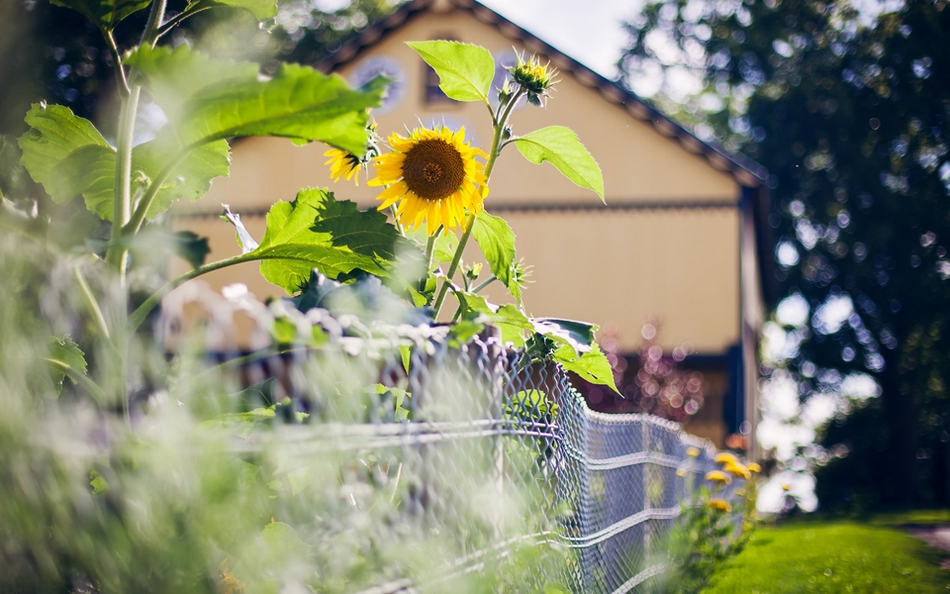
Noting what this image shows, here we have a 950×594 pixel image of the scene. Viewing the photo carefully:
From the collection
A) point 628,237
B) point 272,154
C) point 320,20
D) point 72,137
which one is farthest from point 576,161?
point 320,20

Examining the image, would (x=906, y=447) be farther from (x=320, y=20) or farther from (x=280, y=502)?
(x=280, y=502)

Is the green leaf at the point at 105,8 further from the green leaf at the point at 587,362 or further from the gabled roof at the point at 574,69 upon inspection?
the gabled roof at the point at 574,69

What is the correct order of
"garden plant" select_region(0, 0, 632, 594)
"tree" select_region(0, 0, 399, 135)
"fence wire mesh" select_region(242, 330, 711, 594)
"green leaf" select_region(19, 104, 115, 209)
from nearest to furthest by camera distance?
1. "garden plant" select_region(0, 0, 632, 594)
2. "fence wire mesh" select_region(242, 330, 711, 594)
3. "green leaf" select_region(19, 104, 115, 209)
4. "tree" select_region(0, 0, 399, 135)

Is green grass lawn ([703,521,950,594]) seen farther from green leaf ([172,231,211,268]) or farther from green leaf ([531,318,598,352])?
green leaf ([172,231,211,268])

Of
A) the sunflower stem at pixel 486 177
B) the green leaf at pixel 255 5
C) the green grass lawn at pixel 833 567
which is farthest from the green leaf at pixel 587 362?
the green grass lawn at pixel 833 567

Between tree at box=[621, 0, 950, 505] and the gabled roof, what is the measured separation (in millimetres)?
A: 10458

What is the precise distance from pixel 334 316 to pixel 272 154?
1320 cm

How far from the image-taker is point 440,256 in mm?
2297

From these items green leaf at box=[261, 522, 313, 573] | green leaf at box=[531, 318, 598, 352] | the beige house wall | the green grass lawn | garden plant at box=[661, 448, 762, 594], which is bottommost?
the green grass lawn

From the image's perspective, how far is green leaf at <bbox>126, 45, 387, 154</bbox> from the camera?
1283mm

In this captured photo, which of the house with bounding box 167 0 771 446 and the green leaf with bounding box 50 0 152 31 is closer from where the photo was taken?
the green leaf with bounding box 50 0 152 31

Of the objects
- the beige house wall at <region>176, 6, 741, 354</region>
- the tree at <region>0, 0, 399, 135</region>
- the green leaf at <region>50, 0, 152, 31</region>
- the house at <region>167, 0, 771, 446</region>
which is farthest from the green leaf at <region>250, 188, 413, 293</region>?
the beige house wall at <region>176, 6, 741, 354</region>

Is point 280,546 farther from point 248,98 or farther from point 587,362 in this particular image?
point 587,362

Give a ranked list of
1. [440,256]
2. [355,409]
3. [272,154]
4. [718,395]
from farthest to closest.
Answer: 1. [272,154]
2. [718,395]
3. [440,256]
4. [355,409]
